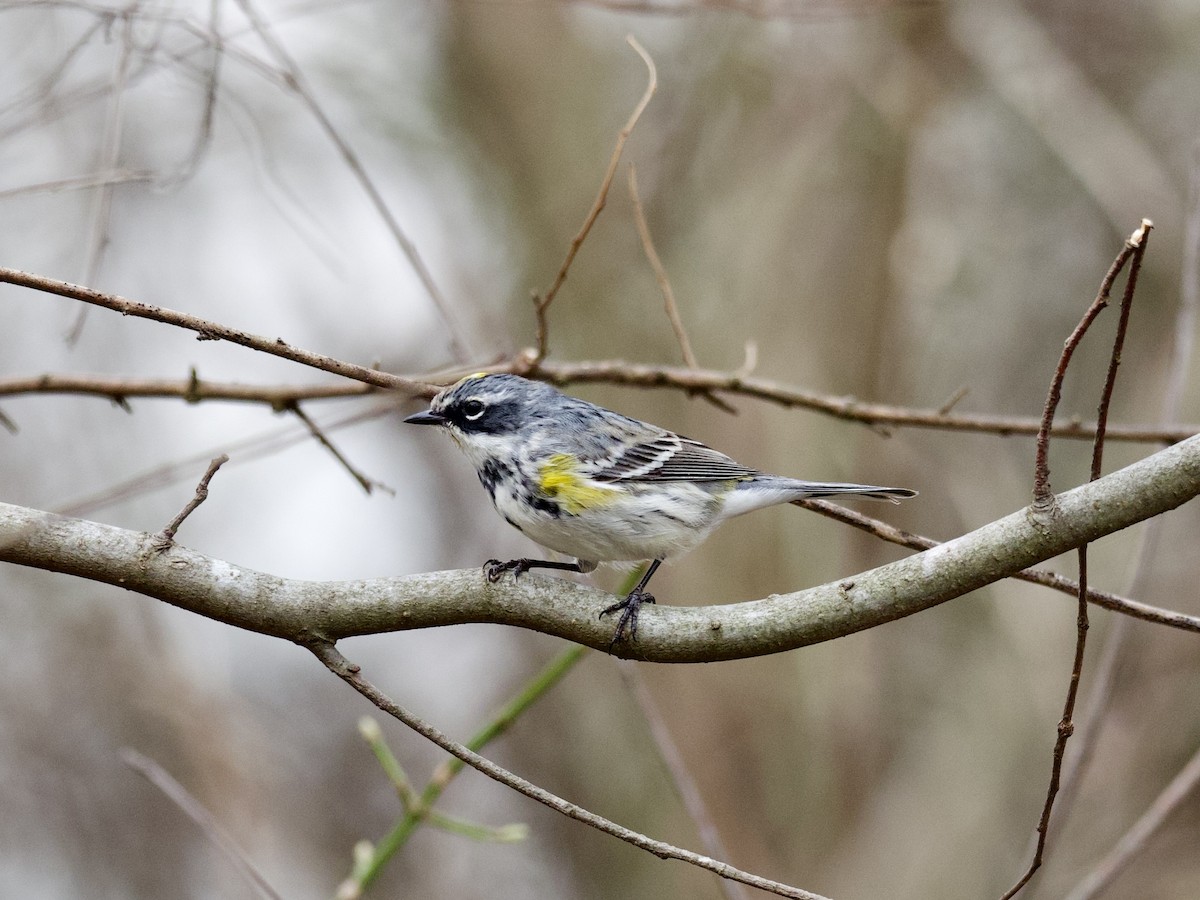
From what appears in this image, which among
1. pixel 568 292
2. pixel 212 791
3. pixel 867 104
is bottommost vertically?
pixel 212 791

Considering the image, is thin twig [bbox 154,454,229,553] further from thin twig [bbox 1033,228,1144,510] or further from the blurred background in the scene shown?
the blurred background

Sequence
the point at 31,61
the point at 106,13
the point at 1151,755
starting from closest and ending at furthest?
the point at 106,13, the point at 31,61, the point at 1151,755

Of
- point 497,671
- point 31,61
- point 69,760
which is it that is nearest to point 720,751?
point 497,671

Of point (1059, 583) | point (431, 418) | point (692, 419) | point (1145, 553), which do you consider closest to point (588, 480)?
point (431, 418)

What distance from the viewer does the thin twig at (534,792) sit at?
6.96 ft

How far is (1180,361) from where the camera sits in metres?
3.57

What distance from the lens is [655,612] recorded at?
261 cm

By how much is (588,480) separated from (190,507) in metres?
1.65

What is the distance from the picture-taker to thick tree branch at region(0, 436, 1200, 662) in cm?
220

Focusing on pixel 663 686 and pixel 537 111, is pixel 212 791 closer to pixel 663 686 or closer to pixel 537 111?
pixel 663 686

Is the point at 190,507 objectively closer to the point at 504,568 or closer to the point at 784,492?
the point at 504,568

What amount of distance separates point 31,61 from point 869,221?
5.52m

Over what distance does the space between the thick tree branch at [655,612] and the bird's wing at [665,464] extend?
1282 mm

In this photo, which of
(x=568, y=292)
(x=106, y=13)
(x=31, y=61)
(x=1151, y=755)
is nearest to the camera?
(x=106, y=13)
